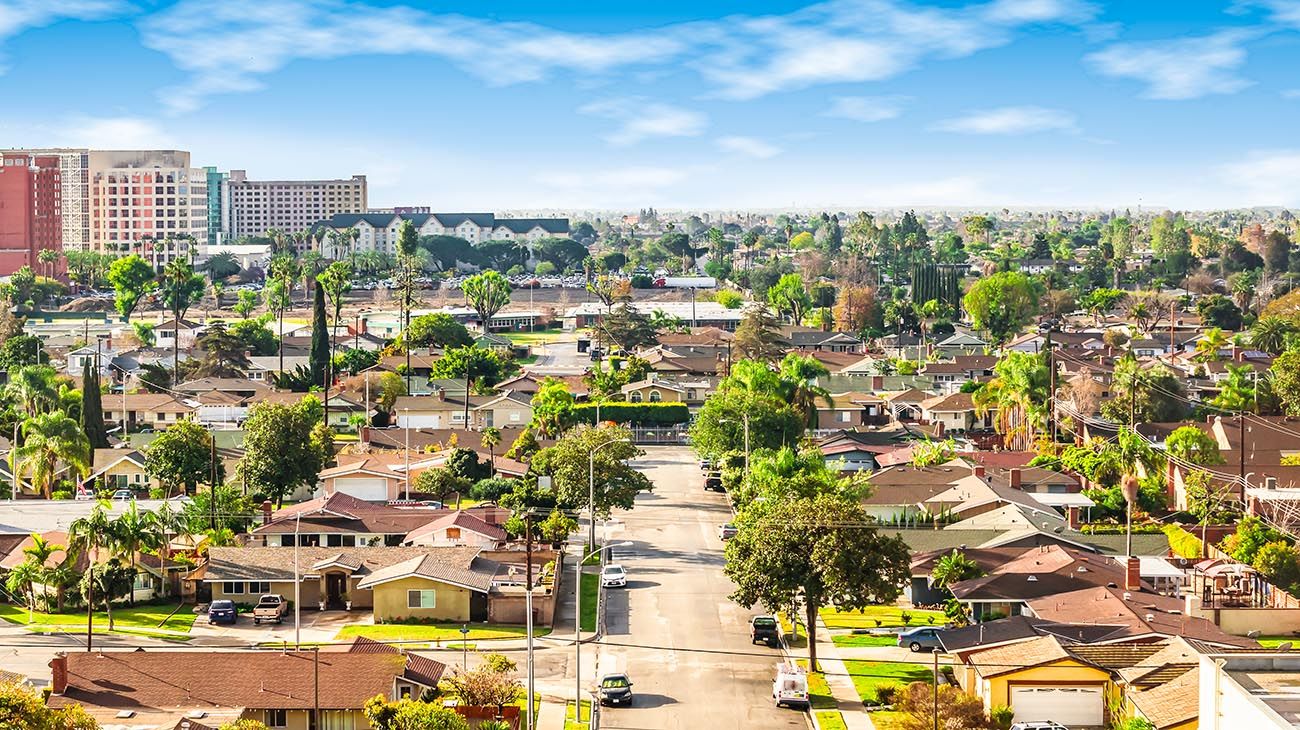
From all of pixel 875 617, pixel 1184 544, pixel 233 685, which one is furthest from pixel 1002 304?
pixel 233 685

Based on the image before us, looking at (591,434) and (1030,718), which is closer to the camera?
(1030,718)

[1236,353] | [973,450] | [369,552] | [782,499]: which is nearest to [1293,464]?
[973,450]

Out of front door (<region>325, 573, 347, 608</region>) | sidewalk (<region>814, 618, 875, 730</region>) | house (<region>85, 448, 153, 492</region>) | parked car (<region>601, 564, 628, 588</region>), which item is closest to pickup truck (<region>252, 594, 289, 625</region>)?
front door (<region>325, 573, 347, 608</region>)

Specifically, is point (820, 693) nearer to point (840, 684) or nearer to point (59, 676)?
point (840, 684)

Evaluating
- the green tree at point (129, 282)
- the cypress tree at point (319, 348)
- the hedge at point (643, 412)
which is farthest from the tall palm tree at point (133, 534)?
the green tree at point (129, 282)

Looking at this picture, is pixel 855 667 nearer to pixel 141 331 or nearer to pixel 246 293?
pixel 141 331
